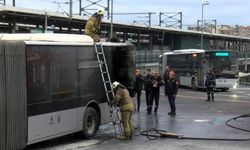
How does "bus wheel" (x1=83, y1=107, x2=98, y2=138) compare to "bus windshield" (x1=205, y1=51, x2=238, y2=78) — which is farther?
"bus windshield" (x1=205, y1=51, x2=238, y2=78)

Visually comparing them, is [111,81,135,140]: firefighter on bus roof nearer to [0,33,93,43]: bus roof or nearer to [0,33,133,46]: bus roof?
[0,33,133,46]: bus roof

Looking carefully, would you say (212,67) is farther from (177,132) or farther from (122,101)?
(122,101)

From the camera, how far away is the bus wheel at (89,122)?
1505 centimetres

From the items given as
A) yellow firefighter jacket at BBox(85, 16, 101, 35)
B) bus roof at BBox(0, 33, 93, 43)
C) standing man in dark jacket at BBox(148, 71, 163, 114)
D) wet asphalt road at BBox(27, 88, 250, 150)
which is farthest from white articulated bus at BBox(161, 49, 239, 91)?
bus roof at BBox(0, 33, 93, 43)

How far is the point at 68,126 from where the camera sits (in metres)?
14.2

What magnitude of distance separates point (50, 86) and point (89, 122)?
240 centimetres

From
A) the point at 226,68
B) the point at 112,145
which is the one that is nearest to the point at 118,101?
the point at 112,145

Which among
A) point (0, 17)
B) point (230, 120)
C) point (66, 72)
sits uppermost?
point (0, 17)

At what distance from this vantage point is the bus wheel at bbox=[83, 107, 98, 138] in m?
15.0

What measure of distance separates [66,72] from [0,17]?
3618 centimetres

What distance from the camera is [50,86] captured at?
44.0 feet

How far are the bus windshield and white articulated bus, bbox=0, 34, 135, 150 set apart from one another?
2521 cm

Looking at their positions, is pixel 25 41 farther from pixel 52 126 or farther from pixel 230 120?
pixel 230 120

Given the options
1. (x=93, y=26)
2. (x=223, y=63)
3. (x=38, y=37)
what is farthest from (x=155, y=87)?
(x=223, y=63)
